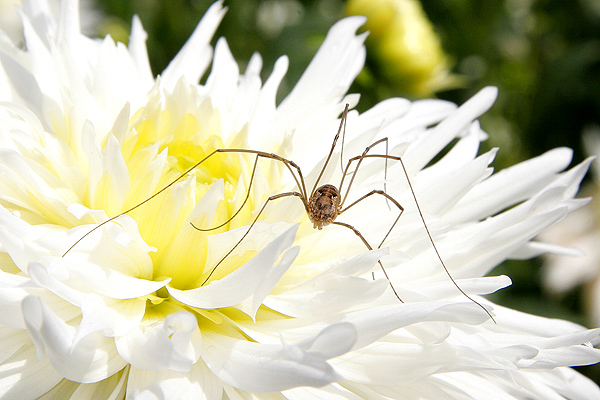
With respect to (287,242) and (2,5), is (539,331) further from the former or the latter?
(2,5)

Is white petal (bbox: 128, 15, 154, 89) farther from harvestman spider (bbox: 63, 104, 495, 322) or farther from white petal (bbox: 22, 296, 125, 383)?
white petal (bbox: 22, 296, 125, 383)

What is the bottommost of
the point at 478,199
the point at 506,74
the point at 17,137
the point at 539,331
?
the point at 17,137

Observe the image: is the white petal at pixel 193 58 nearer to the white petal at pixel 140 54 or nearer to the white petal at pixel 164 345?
the white petal at pixel 140 54

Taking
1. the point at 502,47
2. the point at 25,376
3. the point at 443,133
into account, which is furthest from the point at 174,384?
the point at 502,47

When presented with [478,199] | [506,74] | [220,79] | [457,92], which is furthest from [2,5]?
[478,199]

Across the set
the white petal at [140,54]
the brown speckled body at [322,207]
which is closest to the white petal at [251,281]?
the brown speckled body at [322,207]

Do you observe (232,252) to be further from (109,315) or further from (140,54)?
(140,54)
